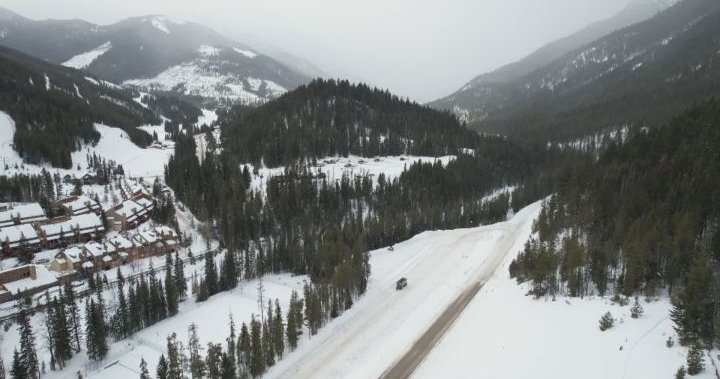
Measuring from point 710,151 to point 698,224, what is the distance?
85.0ft

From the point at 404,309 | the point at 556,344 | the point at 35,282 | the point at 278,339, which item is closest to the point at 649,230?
the point at 556,344

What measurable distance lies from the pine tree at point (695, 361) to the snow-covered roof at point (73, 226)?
96.8 metres

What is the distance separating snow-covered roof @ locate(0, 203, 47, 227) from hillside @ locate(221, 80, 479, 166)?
66.2 meters

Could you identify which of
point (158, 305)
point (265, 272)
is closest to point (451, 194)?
point (265, 272)

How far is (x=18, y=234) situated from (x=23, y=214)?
12.1 m

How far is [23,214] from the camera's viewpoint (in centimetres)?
9062

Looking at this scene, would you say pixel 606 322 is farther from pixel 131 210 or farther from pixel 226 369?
pixel 131 210

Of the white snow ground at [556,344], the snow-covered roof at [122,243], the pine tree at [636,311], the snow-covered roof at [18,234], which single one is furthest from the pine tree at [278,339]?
the snow-covered roof at [18,234]

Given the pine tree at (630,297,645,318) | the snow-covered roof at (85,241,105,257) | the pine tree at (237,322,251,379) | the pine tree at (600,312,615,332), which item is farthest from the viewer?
the snow-covered roof at (85,241,105,257)

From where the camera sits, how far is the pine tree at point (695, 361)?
27172 mm

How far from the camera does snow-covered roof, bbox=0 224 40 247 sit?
79.2 m

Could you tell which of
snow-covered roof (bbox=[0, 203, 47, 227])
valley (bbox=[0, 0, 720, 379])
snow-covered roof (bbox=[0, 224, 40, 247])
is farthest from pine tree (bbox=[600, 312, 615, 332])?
snow-covered roof (bbox=[0, 203, 47, 227])

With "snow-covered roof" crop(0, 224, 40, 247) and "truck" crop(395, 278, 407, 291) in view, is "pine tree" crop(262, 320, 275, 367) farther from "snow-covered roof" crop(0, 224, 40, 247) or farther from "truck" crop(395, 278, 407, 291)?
"snow-covered roof" crop(0, 224, 40, 247)

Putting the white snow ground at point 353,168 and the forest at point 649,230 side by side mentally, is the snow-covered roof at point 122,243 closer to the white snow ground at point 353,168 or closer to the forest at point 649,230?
the white snow ground at point 353,168
